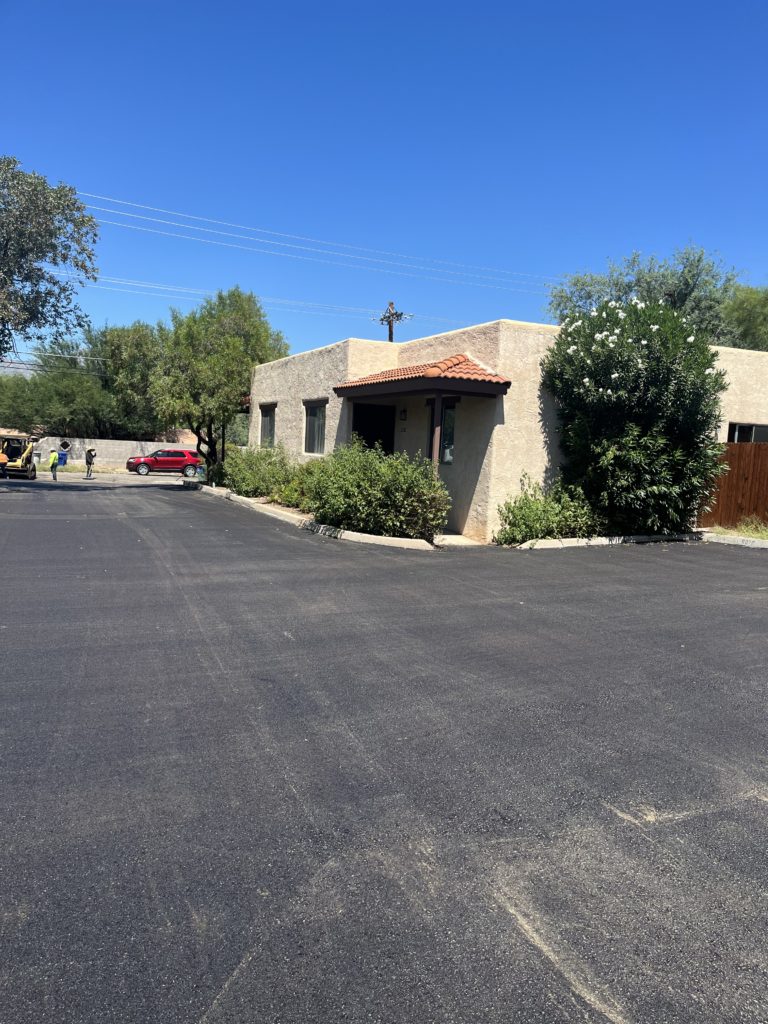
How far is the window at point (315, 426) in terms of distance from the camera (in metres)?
20.3

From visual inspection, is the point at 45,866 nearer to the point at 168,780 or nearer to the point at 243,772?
the point at 168,780

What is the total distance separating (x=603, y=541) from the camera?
1437cm

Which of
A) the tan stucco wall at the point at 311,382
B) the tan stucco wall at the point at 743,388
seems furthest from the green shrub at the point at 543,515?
the tan stucco wall at the point at 311,382

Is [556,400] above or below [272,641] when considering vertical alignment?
above

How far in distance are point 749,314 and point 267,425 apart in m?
20.9

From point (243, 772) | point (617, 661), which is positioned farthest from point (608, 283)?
point (243, 772)

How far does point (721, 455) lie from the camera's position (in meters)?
15.5

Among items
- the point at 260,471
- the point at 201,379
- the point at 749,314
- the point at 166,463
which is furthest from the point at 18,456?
the point at 749,314

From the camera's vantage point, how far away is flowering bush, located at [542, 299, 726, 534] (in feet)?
45.3

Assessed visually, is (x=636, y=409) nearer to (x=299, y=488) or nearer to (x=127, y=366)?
(x=299, y=488)

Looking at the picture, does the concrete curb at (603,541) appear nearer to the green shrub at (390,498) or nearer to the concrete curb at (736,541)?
the concrete curb at (736,541)

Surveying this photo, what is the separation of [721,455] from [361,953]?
49.0 feet

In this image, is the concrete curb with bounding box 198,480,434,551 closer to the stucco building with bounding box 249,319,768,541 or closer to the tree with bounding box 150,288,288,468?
the stucco building with bounding box 249,319,768,541

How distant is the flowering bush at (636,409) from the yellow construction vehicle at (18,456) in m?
23.2
